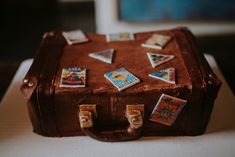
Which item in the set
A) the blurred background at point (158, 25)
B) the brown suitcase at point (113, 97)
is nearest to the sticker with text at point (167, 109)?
the brown suitcase at point (113, 97)

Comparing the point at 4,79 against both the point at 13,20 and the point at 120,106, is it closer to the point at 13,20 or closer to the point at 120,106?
the point at 13,20

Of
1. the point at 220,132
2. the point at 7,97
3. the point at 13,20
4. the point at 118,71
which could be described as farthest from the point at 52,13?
the point at 220,132

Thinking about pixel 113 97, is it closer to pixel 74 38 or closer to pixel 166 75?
pixel 166 75

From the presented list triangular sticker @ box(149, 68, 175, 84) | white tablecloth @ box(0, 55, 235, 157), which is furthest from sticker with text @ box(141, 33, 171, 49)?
white tablecloth @ box(0, 55, 235, 157)

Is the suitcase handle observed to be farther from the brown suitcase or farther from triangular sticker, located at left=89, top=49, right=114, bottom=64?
triangular sticker, located at left=89, top=49, right=114, bottom=64

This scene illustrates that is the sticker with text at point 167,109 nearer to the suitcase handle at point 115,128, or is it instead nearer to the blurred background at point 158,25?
the suitcase handle at point 115,128
